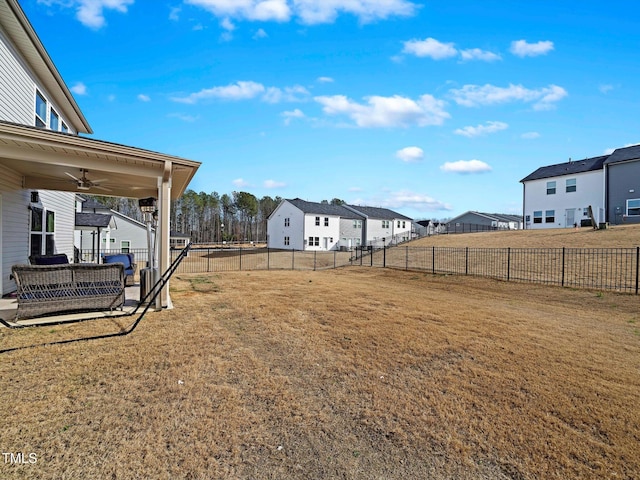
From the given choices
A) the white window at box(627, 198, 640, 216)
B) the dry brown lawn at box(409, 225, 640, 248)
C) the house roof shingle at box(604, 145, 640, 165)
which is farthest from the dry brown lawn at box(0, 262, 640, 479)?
the house roof shingle at box(604, 145, 640, 165)

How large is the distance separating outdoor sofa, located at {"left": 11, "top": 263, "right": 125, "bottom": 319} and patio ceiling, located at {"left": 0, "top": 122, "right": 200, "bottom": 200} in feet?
6.61

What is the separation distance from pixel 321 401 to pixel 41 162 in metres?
6.65

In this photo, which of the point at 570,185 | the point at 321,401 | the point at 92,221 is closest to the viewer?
the point at 321,401

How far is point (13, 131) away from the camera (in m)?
5.25

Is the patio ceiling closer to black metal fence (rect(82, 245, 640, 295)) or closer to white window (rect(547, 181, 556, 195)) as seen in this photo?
black metal fence (rect(82, 245, 640, 295))

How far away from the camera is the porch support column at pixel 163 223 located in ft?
22.0

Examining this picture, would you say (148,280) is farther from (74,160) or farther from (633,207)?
(633,207)

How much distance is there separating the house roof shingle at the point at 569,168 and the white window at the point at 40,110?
1371 inches

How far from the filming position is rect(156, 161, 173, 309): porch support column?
6.70 m

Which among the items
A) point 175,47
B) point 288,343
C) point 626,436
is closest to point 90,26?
point 175,47

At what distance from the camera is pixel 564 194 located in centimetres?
2795

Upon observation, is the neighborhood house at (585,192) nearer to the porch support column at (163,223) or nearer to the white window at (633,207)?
the white window at (633,207)

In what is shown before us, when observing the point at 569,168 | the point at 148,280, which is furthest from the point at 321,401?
the point at 569,168

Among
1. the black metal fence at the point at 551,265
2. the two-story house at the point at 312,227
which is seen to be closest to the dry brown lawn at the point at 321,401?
the black metal fence at the point at 551,265
